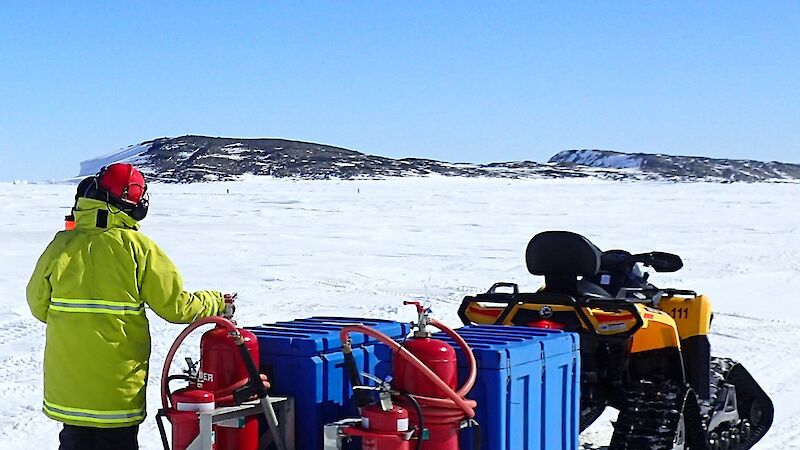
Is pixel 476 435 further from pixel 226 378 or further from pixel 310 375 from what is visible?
pixel 226 378

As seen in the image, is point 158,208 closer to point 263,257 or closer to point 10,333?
point 263,257

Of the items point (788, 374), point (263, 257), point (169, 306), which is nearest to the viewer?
point (169, 306)

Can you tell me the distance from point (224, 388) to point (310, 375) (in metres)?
0.34

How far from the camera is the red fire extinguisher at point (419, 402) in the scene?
3.36 m

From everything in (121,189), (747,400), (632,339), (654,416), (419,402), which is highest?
(121,189)

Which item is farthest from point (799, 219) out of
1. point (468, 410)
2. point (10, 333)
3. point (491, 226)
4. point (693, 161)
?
point (693, 161)

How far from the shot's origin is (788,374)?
8.70 metres

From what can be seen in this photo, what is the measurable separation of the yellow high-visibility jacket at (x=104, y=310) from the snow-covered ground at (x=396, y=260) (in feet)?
7.63

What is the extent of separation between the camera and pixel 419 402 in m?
3.48

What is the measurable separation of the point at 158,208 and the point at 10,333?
74.3 feet

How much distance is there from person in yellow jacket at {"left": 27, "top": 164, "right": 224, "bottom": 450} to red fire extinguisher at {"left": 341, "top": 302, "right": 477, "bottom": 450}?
846 millimetres

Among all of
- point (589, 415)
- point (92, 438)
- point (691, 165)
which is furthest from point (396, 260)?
point (691, 165)

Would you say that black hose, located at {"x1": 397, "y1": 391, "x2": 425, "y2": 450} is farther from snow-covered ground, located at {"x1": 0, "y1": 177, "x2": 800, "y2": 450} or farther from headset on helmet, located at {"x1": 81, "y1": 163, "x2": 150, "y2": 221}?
snow-covered ground, located at {"x1": 0, "y1": 177, "x2": 800, "y2": 450}

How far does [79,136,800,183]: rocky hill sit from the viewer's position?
100125 mm
